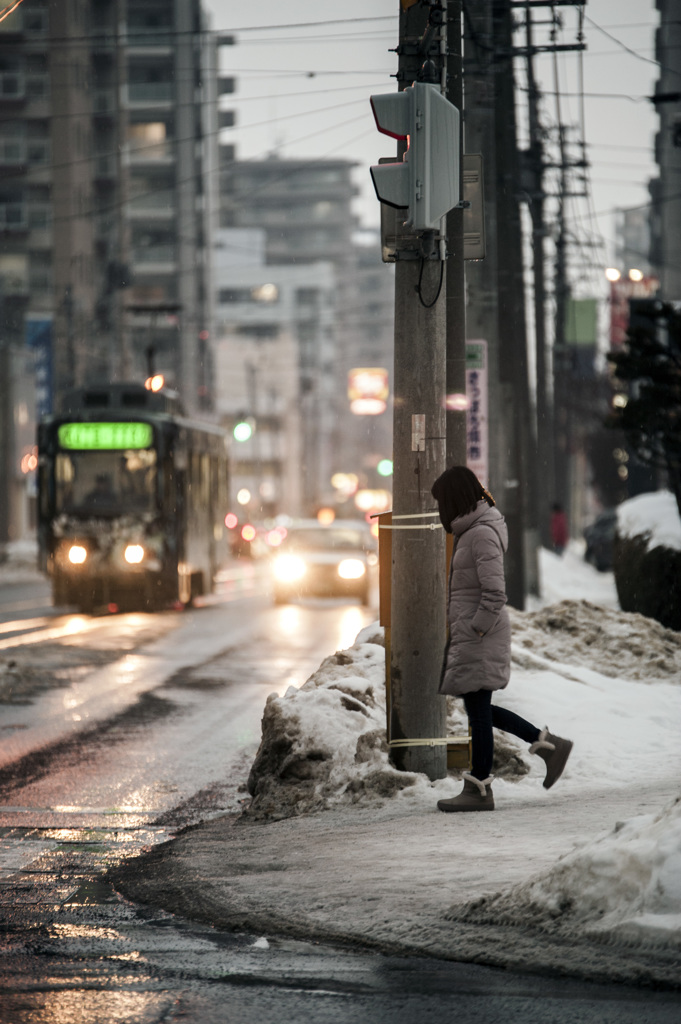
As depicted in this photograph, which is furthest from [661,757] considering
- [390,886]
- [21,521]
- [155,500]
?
[21,521]

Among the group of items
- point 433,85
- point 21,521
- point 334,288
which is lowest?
point 21,521

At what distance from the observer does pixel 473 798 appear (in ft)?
24.3

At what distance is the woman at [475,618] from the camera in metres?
7.40

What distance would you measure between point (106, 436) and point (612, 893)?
1986 cm

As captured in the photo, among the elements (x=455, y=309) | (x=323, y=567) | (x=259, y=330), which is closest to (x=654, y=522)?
(x=455, y=309)

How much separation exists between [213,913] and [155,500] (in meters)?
18.7

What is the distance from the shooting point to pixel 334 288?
14462cm

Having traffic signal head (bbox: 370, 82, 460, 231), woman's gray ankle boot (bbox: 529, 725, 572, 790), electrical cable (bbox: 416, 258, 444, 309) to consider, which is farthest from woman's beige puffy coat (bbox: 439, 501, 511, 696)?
traffic signal head (bbox: 370, 82, 460, 231)

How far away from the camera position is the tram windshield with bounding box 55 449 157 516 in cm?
2419

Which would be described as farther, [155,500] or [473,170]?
[155,500]

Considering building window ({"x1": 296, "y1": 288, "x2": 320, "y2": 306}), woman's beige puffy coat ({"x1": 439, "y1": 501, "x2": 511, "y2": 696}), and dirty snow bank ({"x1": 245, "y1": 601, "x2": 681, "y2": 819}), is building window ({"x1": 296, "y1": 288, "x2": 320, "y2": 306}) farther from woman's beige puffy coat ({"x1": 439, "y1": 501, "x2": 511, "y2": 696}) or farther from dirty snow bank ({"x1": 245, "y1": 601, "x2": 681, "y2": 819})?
woman's beige puffy coat ({"x1": 439, "y1": 501, "x2": 511, "y2": 696})

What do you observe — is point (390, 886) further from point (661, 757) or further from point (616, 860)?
point (661, 757)

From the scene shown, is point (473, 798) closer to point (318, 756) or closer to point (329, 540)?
point (318, 756)

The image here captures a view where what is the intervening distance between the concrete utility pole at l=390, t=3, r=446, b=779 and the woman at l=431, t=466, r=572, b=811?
17.6 inches
